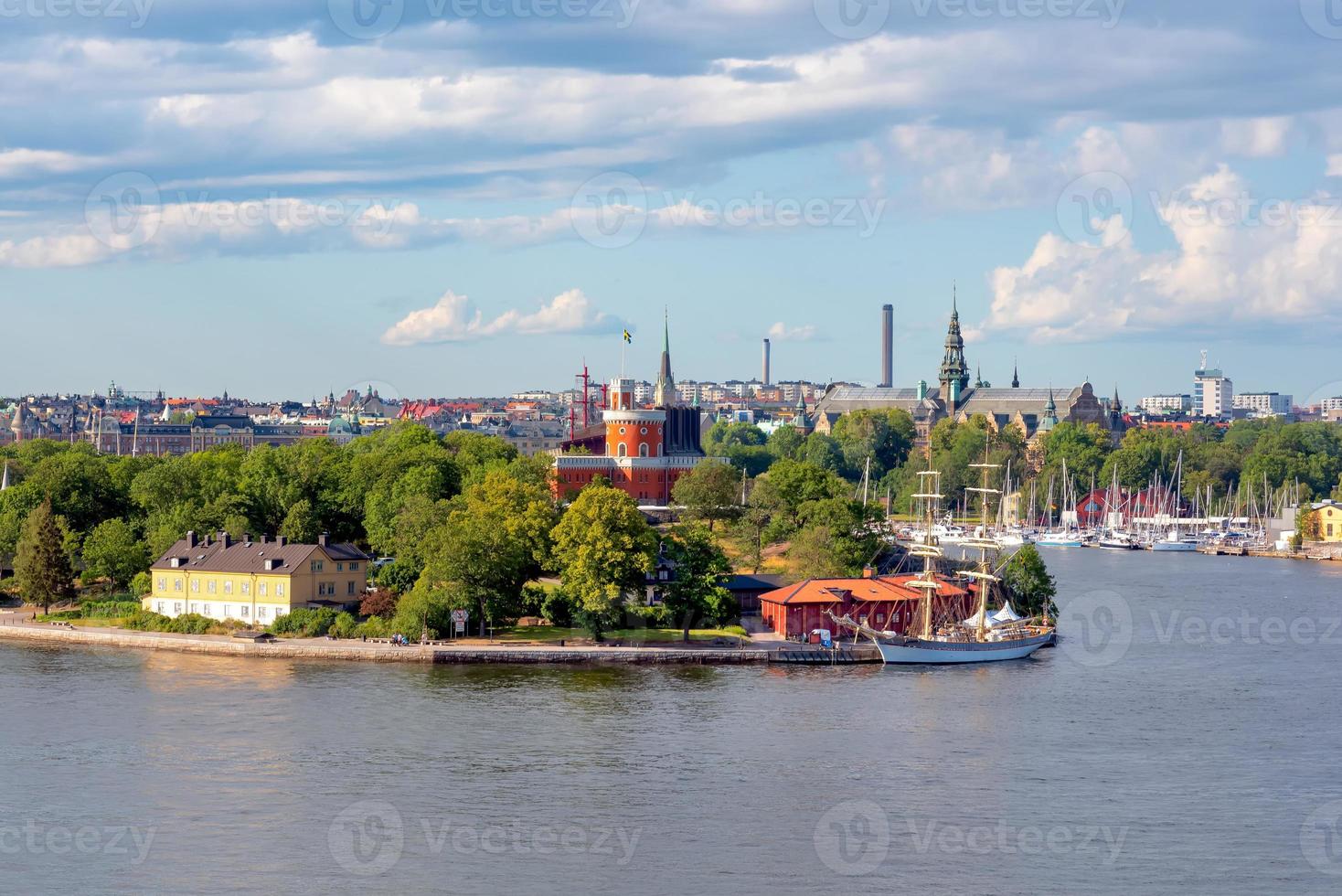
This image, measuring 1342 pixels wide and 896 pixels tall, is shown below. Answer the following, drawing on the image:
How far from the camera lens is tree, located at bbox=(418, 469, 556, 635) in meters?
55.3

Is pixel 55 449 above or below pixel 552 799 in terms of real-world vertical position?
above

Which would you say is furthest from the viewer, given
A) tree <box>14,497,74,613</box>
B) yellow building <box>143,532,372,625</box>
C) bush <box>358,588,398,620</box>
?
tree <box>14,497,74,613</box>

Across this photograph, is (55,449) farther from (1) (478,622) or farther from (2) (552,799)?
(2) (552,799)

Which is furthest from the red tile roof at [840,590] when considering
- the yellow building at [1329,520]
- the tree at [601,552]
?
the yellow building at [1329,520]

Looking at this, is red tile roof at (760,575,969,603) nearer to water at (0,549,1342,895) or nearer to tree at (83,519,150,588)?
water at (0,549,1342,895)

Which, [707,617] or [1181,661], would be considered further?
[707,617]

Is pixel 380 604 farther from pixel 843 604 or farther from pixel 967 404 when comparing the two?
pixel 967 404

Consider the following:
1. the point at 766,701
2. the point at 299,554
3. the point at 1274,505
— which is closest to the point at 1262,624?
the point at 766,701

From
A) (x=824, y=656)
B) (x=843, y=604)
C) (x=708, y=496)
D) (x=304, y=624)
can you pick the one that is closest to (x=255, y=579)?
(x=304, y=624)

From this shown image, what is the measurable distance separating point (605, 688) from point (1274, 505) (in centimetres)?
8561

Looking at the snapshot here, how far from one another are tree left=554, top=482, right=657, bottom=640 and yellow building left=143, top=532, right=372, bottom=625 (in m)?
7.34

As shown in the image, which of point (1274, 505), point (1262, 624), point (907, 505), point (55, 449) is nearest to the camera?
point (1262, 624)

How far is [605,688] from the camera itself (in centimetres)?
4691

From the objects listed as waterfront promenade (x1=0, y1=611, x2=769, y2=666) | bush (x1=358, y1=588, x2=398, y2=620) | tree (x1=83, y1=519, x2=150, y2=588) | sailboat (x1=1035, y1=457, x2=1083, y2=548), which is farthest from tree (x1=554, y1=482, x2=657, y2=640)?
sailboat (x1=1035, y1=457, x2=1083, y2=548)
